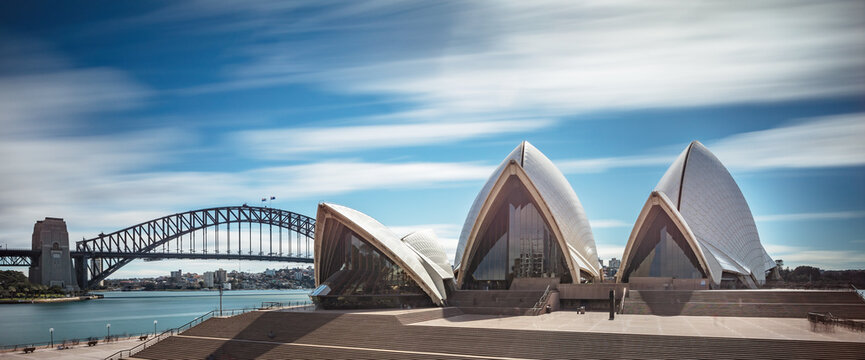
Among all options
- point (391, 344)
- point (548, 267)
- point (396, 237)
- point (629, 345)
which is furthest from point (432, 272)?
point (629, 345)

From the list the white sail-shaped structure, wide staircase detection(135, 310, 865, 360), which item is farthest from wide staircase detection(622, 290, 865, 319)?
wide staircase detection(135, 310, 865, 360)

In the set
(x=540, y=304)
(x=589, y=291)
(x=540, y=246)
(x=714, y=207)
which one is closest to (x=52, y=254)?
(x=540, y=246)

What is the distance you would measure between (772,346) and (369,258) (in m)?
19.6

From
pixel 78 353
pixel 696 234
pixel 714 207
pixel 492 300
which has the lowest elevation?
pixel 78 353

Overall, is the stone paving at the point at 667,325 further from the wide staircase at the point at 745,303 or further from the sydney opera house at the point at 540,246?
the sydney opera house at the point at 540,246

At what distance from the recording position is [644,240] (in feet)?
124

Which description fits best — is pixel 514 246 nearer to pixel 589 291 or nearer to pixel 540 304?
pixel 589 291

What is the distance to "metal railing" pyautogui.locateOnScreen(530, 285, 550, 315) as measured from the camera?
3136 cm

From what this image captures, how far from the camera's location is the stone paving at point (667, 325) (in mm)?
22234

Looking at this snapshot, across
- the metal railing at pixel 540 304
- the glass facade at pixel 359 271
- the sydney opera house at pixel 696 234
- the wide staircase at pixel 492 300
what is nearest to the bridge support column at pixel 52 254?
the glass facade at pixel 359 271

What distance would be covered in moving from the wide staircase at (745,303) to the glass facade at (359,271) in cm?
1063

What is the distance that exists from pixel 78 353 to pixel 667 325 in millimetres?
25732

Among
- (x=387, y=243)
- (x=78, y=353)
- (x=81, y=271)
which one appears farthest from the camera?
(x=81, y=271)

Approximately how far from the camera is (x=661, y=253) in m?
37.5
